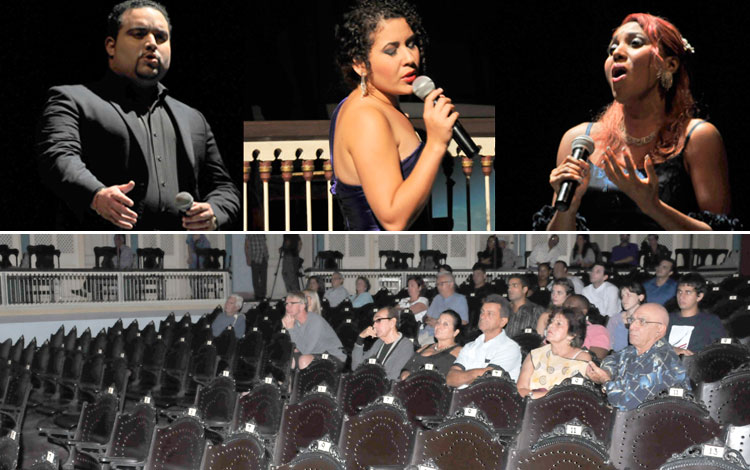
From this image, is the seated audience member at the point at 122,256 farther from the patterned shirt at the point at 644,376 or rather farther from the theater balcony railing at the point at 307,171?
the patterned shirt at the point at 644,376

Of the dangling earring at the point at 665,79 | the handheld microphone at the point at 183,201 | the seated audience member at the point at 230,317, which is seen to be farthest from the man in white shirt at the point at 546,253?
the seated audience member at the point at 230,317

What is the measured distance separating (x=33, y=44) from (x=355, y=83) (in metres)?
1.70

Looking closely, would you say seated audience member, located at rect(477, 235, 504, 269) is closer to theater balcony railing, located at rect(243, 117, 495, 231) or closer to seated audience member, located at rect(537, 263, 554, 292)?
seated audience member, located at rect(537, 263, 554, 292)

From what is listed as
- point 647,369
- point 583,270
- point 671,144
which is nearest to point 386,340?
point 583,270

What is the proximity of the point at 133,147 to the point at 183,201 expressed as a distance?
1.20 feet

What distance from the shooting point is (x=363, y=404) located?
13.1 ft

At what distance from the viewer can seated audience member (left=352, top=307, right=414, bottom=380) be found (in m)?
4.50

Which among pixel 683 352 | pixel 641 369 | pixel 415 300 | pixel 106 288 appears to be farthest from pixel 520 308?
pixel 106 288

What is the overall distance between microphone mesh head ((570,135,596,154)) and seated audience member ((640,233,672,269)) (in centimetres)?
54

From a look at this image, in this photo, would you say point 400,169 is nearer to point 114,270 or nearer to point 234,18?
point 234,18

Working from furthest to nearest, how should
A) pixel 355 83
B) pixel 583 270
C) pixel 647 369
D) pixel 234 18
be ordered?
1. pixel 583 270
2. pixel 234 18
3. pixel 355 83
4. pixel 647 369

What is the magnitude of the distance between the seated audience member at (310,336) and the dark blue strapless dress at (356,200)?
148 centimetres

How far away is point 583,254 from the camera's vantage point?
14.3ft

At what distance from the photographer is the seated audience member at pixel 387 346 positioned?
4.50 metres
